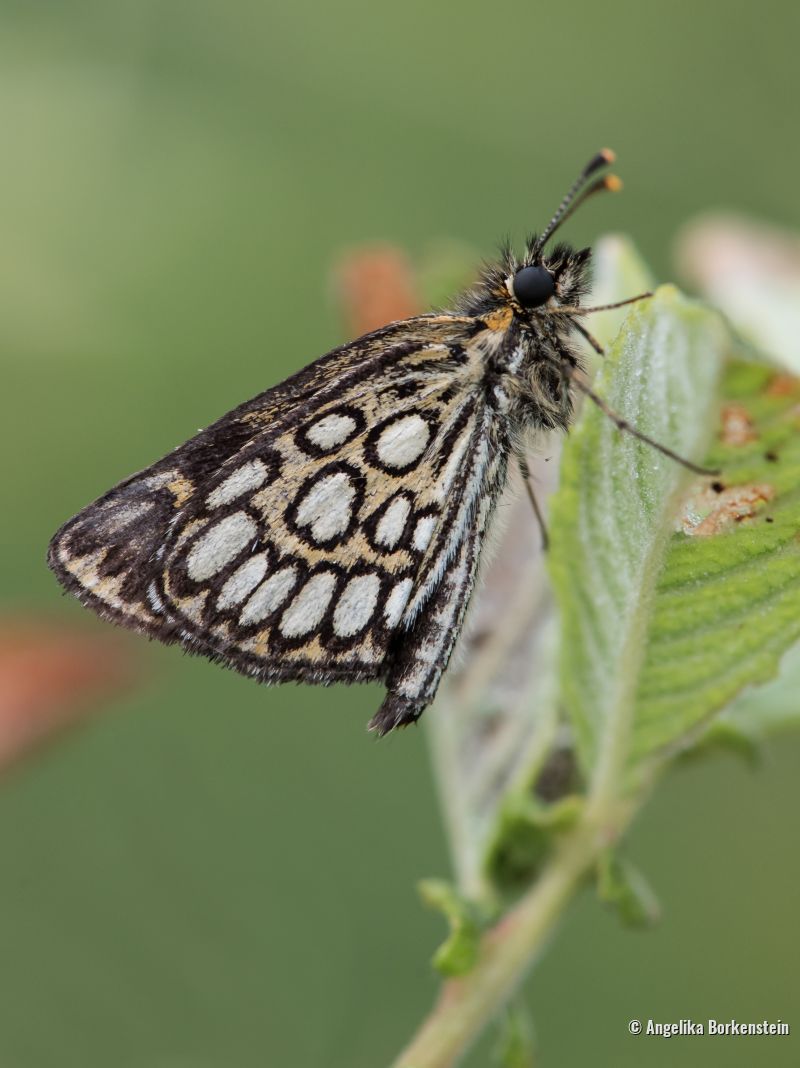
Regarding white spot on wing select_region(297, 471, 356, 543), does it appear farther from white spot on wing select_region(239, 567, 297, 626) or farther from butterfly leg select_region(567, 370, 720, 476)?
butterfly leg select_region(567, 370, 720, 476)

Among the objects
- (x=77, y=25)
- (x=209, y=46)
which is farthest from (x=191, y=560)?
(x=209, y=46)

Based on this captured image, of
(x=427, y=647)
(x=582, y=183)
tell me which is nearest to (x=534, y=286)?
(x=582, y=183)

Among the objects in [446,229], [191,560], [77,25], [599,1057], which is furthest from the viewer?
[446,229]

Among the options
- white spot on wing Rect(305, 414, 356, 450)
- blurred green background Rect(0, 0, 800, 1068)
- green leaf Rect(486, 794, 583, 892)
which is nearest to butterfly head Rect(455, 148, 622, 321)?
white spot on wing Rect(305, 414, 356, 450)

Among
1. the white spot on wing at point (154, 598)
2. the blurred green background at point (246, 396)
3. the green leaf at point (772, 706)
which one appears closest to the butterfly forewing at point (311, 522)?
the white spot on wing at point (154, 598)

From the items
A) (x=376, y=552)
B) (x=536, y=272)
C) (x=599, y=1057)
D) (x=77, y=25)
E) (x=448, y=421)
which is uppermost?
(x=77, y=25)

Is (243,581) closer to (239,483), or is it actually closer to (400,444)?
(239,483)

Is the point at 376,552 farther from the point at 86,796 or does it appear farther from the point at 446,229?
the point at 446,229

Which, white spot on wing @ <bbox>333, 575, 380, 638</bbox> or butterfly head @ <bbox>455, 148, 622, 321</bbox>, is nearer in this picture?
white spot on wing @ <bbox>333, 575, 380, 638</bbox>
